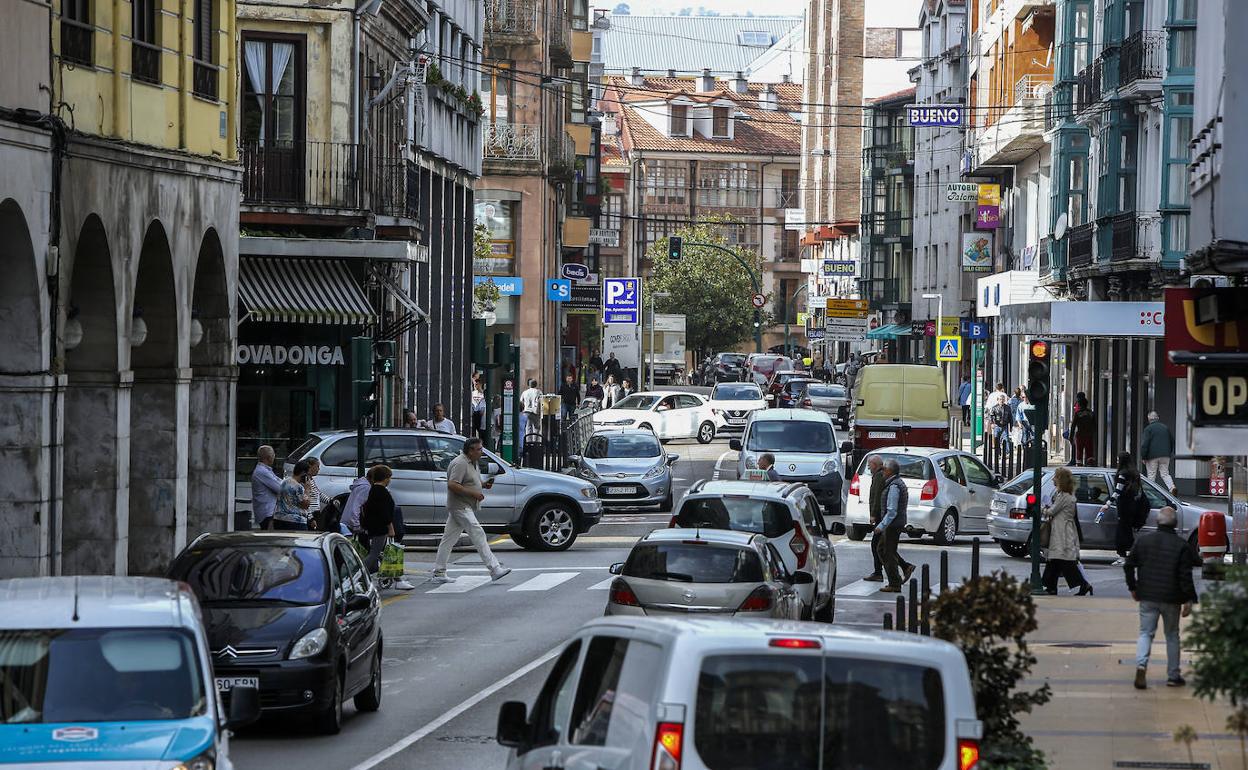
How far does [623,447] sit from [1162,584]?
2173cm

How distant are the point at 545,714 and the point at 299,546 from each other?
22.7ft

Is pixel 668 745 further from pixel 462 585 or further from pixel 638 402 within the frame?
pixel 638 402

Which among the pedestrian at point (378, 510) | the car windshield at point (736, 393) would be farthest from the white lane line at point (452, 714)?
the car windshield at point (736, 393)

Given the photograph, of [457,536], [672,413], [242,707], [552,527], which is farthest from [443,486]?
[672,413]

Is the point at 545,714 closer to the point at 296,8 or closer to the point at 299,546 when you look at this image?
the point at 299,546

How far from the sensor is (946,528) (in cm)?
3225

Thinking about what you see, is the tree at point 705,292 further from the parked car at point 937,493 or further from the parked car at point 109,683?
the parked car at point 109,683

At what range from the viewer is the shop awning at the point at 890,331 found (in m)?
97.8

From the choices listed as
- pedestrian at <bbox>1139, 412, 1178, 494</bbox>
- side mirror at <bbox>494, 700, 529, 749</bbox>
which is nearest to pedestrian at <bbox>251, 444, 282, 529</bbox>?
side mirror at <bbox>494, 700, 529, 749</bbox>

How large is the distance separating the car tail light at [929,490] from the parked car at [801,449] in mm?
4378

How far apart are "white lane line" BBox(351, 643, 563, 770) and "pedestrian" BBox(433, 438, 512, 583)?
6530mm

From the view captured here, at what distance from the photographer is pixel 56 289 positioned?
20438 millimetres

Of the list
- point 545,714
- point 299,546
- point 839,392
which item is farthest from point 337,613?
point 839,392

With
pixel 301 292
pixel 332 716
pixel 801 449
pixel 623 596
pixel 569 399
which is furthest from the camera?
pixel 569 399
